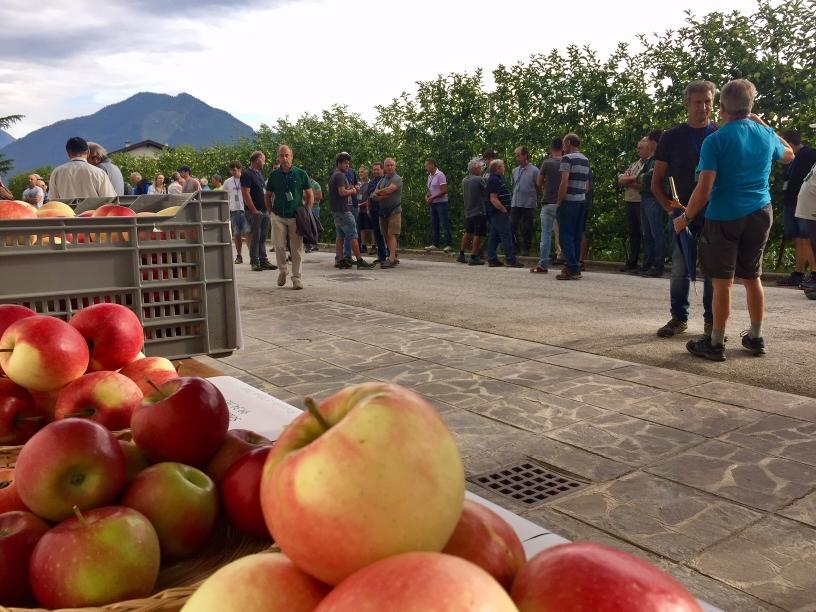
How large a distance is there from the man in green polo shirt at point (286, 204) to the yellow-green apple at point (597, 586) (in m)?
10.6

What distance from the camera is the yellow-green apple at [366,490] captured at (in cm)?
95

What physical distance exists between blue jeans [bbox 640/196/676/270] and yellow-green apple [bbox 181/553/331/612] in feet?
38.2

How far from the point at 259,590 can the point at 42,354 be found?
119cm

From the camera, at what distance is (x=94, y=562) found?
1243 mm

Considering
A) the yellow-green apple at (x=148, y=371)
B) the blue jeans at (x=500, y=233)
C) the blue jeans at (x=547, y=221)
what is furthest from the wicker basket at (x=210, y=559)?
the blue jeans at (x=500, y=233)

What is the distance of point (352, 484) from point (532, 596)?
0.89ft

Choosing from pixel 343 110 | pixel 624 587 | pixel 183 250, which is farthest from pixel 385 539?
pixel 343 110

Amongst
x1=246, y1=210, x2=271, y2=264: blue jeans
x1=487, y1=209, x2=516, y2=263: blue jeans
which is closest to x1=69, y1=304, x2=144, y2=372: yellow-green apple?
x1=487, y1=209, x2=516, y2=263: blue jeans

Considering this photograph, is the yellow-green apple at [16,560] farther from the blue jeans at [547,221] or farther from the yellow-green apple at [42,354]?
the blue jeans at [547,221]

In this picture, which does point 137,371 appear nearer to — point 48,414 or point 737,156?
point 48,414

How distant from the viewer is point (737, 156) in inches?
221

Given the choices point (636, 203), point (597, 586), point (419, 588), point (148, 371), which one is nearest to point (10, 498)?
point (148, 371)

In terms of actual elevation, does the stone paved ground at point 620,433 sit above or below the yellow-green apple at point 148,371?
below

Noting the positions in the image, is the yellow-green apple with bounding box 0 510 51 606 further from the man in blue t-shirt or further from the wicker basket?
the man in blue t-shirt
